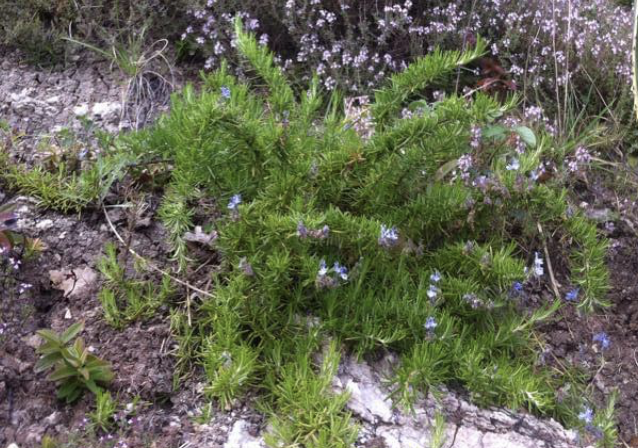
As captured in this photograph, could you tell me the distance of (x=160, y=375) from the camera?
87.9 inches

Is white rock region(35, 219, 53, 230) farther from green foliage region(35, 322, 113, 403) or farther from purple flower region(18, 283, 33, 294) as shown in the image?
green foliage region(35, 322, 113, 403)

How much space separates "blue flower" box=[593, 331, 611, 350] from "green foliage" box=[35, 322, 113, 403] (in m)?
1.59

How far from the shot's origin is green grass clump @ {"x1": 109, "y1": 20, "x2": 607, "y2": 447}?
82.5 inches

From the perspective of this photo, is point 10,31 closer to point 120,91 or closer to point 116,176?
point 120,91

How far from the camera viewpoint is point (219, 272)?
240cm

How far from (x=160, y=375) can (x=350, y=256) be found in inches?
27.3

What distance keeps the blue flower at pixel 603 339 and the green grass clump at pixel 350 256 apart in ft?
0.48

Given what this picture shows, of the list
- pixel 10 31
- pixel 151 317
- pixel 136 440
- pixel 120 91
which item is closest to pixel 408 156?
pixel 151 317

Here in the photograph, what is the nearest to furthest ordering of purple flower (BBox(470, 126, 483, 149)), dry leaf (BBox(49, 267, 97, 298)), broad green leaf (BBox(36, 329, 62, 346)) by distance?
broad green leaf (BBox(36, 329, 62, 346))
dry leaf (BBox(49, 267, 97, 298))
purple flower (BBox(470, 126, 483, 149))

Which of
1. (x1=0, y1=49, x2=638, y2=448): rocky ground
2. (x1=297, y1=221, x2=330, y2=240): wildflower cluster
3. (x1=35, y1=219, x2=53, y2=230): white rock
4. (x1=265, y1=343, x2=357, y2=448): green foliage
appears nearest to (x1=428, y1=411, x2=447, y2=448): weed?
(x1=0, y1=49, x2=638, y2=448): rocky ground

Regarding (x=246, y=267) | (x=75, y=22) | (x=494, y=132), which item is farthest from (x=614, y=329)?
(x=75, y=22)

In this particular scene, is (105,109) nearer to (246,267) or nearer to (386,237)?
(246,267)

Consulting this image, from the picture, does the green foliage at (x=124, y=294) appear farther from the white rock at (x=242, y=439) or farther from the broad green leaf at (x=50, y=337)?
the white rock at (x=242, y=439)

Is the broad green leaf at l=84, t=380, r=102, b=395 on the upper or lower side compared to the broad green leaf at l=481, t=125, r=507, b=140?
lower
